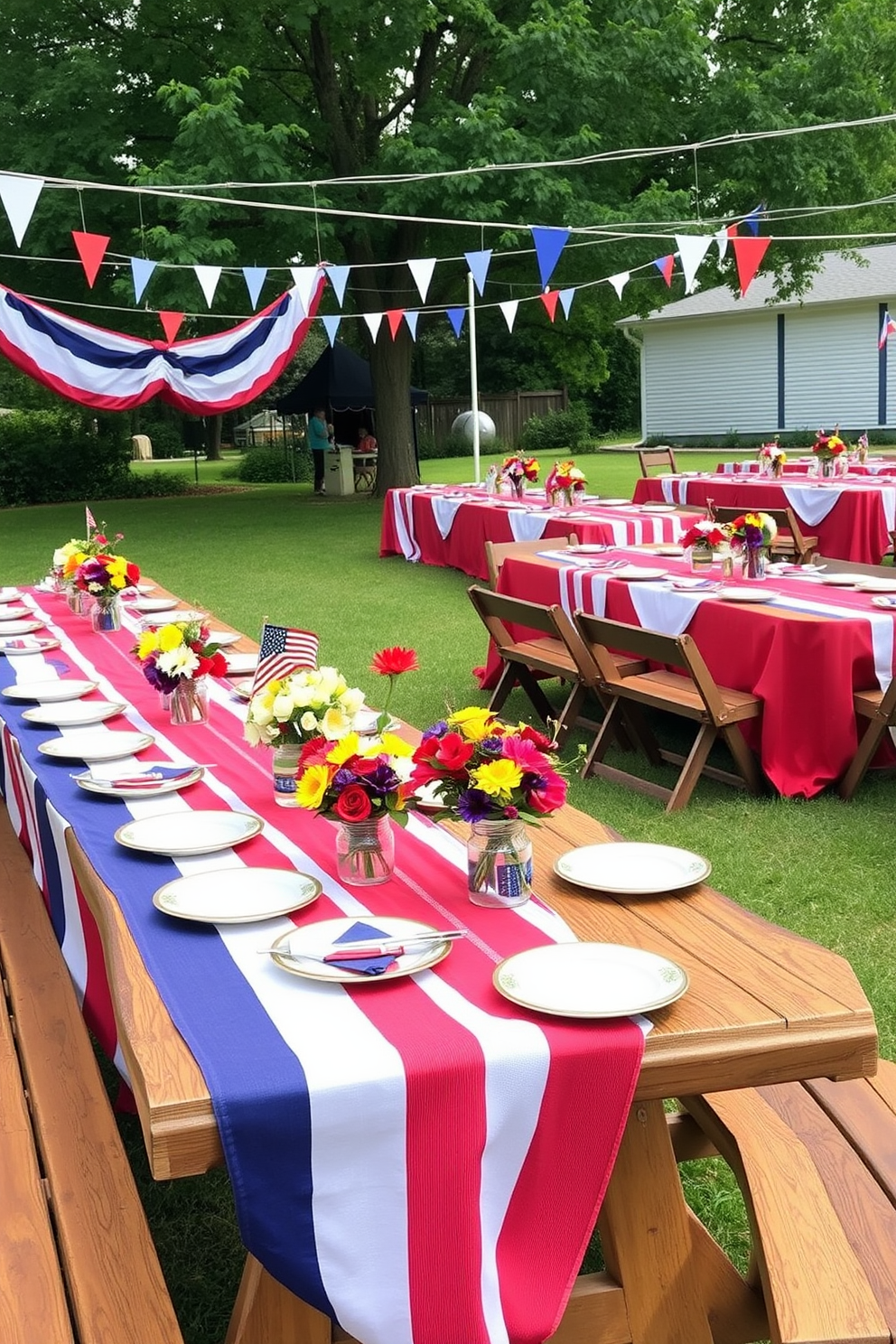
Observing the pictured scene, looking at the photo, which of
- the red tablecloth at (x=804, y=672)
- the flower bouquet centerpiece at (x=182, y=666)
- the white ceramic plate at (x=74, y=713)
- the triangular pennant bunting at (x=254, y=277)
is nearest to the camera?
the flower bouquet centerpiece at (x=182, y=666)

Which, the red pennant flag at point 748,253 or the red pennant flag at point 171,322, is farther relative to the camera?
the red pennant flag at point 171,322

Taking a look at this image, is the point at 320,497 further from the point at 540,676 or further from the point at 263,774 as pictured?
the point at 263,774

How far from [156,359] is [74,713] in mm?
9151

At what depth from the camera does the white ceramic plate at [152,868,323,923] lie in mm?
2043

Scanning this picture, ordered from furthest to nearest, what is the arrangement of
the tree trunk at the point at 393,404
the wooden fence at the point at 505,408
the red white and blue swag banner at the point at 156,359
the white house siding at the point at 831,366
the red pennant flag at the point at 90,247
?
the wooden fence at the point at 505,408
the white house siding at the point at 831,366
the tree trunk at the point at 393,404
the red white and blue swag banner at the point at 156,359
the red pennant flag at the point at 90,247

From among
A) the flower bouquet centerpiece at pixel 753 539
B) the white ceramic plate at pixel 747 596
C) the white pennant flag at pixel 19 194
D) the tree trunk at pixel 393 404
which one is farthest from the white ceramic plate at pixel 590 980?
the tree trunk at pixel 393 404

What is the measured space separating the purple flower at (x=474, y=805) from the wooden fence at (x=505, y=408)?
A: 31.4 metres

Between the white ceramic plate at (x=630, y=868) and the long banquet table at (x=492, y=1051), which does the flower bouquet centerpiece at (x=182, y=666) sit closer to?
the long banquet table at (x=492, y=1051)

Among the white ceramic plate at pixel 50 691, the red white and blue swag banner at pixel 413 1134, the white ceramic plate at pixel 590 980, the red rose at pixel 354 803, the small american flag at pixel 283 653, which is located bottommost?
the red white and blue swag banner at pixel 413 1134

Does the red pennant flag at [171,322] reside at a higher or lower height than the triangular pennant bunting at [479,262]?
lower

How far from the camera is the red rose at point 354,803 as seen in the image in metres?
2.06

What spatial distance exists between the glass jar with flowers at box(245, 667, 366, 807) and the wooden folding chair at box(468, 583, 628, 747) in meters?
2.59

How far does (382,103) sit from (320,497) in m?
A: 5.94

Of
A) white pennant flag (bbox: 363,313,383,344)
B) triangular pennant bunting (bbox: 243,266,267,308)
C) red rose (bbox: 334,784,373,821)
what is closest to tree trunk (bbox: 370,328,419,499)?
white pennant flag (bbox: 363,313,383,344)
